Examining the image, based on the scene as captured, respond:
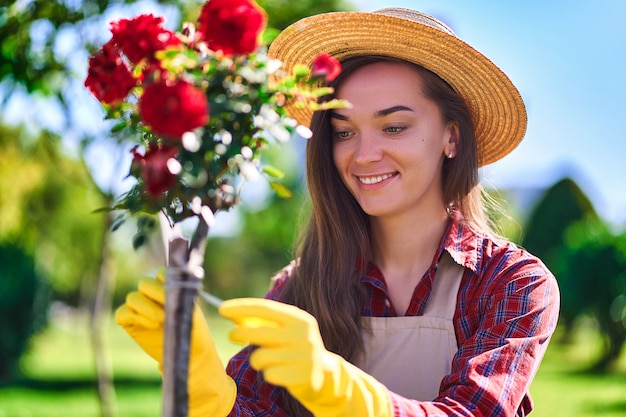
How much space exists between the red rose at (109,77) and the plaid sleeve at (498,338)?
86 centimetres

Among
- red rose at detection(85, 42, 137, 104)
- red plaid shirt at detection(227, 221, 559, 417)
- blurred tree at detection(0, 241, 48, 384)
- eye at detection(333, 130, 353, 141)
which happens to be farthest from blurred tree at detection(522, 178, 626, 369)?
red rose at detection(85, 42, 137, 104)

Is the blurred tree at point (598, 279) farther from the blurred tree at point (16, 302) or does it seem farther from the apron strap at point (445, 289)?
the apron strap at point (445, 289)

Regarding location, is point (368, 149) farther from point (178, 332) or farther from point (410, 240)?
point (178, 332)

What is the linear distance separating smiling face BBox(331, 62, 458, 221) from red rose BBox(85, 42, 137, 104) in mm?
848

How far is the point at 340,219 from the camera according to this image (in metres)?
2.44

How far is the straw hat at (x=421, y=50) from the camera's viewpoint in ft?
7.20

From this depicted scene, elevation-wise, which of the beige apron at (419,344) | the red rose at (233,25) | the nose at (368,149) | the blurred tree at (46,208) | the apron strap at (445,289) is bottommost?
the blurred tree at (46,208)

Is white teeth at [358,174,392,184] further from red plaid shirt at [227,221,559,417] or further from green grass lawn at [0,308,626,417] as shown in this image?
green grass lawn at [0,308,626,417]

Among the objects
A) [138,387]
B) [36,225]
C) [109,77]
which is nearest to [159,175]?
[109,77]

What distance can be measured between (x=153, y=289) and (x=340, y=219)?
1014 mm

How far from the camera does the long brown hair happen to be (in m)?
2.29

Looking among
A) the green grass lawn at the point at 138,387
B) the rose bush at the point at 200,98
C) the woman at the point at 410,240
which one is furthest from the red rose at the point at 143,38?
the green grass lawn at the point at 138,387

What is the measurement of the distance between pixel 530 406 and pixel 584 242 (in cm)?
666

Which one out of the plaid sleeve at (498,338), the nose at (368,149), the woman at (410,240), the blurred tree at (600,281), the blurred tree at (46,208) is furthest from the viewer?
the blurred tree at (46,208)
